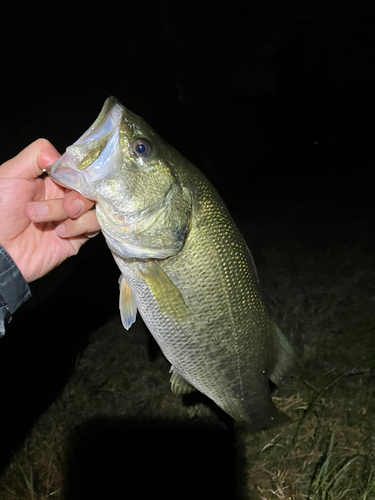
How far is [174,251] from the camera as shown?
1540 mm

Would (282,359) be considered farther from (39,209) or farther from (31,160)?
(31,160)

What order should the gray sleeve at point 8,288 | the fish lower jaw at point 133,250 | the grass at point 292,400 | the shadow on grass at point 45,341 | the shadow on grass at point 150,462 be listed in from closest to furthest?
the fish lower jaw at point 133,250, the gray sleeve at point 8,288, the grass at point 292,400, the shadow on grass at point 150,462, the shadow on grass at point 45,341

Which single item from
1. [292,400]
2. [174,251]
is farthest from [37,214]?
[292,400]

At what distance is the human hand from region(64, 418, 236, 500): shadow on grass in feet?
6.49

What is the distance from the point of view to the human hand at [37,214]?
5.38 feet

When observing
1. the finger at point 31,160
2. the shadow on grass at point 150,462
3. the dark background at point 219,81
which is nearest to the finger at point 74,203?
the finger at point 31,160

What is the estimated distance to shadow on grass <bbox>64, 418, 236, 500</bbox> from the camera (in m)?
2.88

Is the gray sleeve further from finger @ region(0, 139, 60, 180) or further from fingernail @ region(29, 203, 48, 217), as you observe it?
finger @ region(0, 139, 60, 180)

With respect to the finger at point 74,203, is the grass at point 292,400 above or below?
below

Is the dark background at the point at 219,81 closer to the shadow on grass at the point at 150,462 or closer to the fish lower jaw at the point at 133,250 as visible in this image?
the shadow on grass at the point at 150,462

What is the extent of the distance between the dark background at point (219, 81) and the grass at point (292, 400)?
4253 millimetres

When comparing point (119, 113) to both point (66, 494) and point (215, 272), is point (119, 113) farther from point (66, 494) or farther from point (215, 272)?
point (66, 494)

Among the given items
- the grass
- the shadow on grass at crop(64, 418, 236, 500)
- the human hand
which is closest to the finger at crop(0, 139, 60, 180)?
the human hand

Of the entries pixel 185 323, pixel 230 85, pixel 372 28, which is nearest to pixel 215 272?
pixel 185 323
